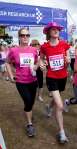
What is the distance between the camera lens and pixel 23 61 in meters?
6.69

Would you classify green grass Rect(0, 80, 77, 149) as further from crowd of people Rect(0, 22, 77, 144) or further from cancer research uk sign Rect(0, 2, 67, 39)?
cancer research uk sign Rect(0, 2, 67, 39)

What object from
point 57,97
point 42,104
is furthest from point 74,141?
point 42,104

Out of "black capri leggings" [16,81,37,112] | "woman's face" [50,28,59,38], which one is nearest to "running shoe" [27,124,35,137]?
"black capri leggings" [16,81,37,112]

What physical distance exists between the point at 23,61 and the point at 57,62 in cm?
56

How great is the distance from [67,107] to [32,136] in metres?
2.09

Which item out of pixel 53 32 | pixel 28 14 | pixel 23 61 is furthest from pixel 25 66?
pixel 28 14

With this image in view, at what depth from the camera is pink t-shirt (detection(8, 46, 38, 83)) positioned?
6.72 meters

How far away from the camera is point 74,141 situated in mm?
6492

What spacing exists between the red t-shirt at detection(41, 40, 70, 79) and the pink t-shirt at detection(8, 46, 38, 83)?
27 centimetres

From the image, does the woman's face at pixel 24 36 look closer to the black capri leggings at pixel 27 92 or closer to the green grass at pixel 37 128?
the black capri leggings at pixel 27 92

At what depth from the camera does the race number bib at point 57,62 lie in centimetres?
656

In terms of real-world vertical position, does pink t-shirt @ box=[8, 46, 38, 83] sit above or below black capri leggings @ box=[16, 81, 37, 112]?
above

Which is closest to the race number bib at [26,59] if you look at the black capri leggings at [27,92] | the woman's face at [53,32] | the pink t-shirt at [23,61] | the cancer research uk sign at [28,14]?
the pink t-shirt at [23,61]

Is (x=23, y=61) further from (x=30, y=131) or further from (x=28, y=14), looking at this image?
(x=28, y=14)
